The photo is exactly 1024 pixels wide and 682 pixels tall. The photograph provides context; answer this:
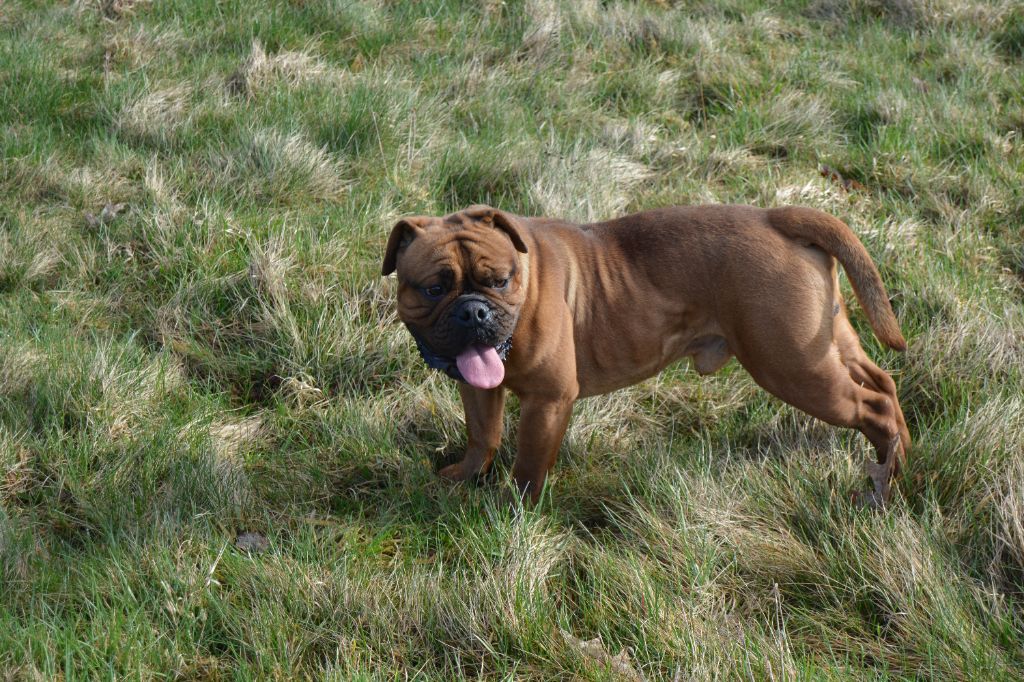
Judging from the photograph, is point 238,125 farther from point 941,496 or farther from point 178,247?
point 941,496

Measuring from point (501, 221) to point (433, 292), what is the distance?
1.33 feet

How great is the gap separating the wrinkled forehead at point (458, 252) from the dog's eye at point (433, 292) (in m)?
0.06

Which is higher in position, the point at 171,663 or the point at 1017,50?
the point at 1017,50

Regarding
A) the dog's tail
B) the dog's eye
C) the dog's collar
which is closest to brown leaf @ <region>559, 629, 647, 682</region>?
the dog's collar

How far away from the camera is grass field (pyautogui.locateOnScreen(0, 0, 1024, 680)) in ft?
10.2

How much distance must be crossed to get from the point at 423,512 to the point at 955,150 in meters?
4.70

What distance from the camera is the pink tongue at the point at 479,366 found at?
3496 mm

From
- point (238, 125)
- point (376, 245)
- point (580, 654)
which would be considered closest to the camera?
point (580, 654)

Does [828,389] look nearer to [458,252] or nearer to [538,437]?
[538,437]

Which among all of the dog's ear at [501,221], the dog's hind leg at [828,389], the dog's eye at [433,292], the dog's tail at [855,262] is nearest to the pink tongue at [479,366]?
the dog's eye at [433,292]

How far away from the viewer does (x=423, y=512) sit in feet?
12.5

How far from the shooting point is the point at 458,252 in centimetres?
361

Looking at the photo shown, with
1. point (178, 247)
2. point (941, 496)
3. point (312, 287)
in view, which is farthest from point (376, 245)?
point (941, 496)

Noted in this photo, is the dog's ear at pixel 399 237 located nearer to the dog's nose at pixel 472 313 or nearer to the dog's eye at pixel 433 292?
the dog's eye at pixel 433 292
